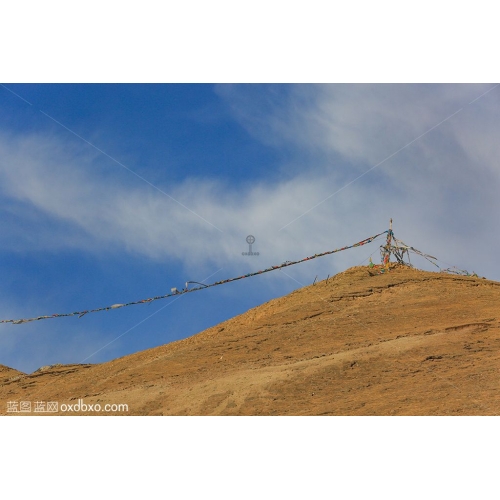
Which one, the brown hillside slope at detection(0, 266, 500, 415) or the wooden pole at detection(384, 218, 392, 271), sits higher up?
the wooden pole at detection(384, 218, 392, 271)

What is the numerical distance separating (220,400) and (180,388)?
5.30 feet

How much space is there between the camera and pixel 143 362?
20.7 m

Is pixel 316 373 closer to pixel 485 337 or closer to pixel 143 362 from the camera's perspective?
pixel 485 337

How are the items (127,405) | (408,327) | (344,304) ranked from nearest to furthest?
→ 1. (127,405)
2. (408,327)
3. (344,304)

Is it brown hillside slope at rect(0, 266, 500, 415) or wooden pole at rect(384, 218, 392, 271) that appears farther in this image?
wooden pole at rect(384, 218, 392, 271)

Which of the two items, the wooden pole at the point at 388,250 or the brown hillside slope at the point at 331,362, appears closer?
the brown hillside slope at the point at 331,362

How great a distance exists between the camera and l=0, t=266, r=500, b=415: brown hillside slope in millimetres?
15719

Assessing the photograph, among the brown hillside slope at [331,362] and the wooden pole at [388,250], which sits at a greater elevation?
the wooden pole at [388,250]

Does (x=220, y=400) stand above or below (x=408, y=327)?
below

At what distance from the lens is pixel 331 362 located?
17.3 metres

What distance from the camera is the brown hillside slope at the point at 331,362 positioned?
→ 15.7 meters

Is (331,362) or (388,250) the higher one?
(388,250)

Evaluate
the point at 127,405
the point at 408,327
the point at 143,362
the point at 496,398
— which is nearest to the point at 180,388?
the point at 127,405

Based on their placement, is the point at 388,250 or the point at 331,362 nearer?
the point at 331,362
